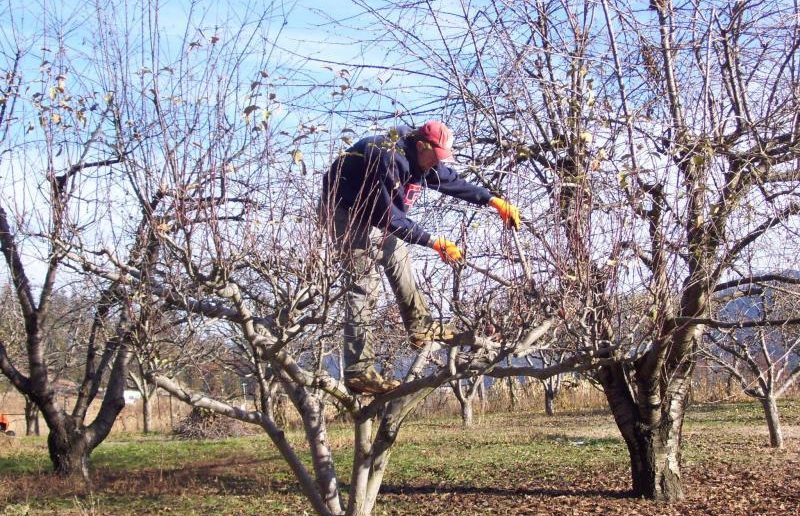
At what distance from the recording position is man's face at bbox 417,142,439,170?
4.29 m

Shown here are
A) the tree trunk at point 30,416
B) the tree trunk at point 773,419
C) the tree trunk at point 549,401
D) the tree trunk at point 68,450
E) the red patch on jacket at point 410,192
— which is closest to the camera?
the red patch on jacket at point 410,192

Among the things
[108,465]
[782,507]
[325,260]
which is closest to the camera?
[325,260]

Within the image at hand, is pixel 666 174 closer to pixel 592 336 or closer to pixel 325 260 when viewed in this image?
pixel 592 336

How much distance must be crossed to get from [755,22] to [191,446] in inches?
489

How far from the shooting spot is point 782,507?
24.5ft

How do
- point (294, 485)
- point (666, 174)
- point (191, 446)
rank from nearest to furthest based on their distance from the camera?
point (666, 174) < point (294, 485) < point (191, 446)

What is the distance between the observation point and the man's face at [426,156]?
169 inches

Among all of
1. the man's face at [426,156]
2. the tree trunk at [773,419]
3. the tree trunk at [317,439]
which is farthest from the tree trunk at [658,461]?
the tree trunk at [773,419]

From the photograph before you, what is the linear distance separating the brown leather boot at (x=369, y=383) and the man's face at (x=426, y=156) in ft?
3.79

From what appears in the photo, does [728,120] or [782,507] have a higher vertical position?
[728,120]

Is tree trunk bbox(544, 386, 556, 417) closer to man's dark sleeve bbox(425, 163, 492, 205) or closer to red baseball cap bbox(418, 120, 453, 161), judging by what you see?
man's dark sleeve bbox(425, 163, 492, 205)

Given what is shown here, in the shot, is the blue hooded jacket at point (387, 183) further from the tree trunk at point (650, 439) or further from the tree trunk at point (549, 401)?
the tree trunk at point (549, 401)

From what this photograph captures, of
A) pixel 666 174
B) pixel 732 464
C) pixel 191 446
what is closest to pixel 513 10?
pixel 666 174

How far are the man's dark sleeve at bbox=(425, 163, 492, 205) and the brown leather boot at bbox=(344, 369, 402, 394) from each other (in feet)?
3.51
